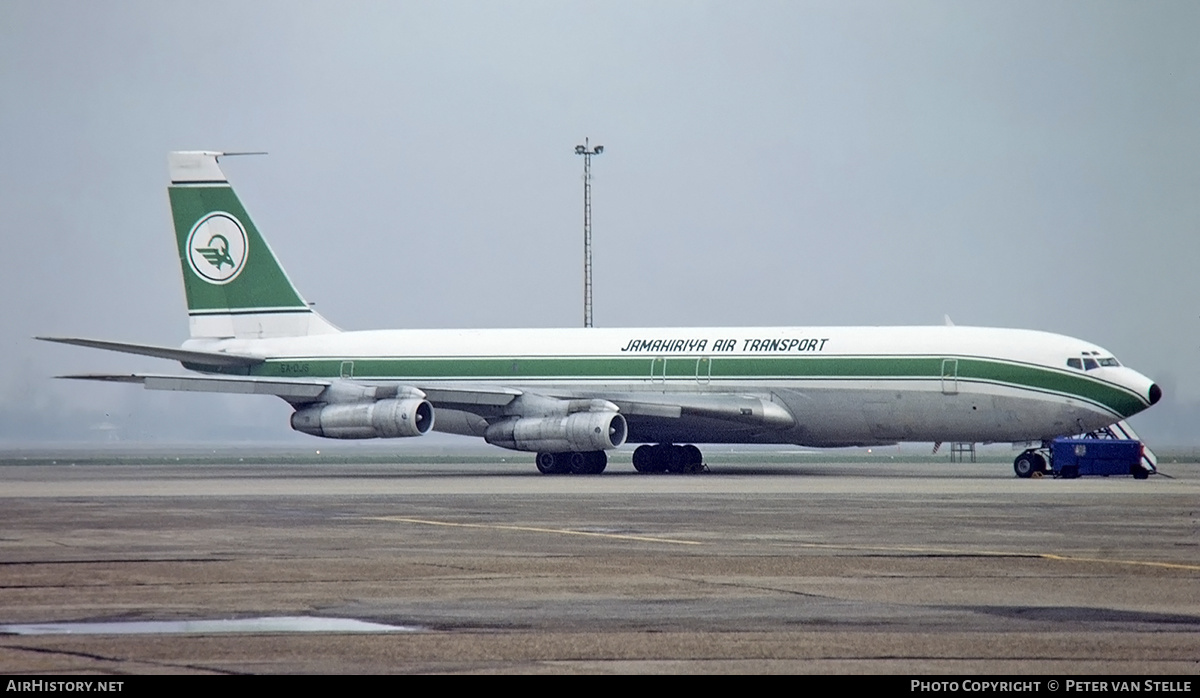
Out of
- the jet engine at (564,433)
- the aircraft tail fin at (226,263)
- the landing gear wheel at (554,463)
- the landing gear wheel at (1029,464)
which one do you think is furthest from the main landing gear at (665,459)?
the aircraft tail fin at (226,263)

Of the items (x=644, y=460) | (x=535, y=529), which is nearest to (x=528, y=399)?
(x=644, y=460)

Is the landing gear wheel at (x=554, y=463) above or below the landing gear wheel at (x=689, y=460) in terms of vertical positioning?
above

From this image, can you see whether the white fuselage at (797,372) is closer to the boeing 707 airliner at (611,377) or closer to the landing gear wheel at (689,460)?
the boeing 707 airliner at (611,377)

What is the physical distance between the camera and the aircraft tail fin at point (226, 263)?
5069 centimetres

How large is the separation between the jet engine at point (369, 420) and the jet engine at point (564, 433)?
83.0 inches

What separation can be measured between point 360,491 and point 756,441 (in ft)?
47.3

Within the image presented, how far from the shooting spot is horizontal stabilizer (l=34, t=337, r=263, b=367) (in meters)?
42.3

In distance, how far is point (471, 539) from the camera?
66.0 ft

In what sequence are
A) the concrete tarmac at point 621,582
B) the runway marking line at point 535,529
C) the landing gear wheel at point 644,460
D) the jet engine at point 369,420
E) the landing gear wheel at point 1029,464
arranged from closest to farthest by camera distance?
the concrete tarmac at point 621,582 < the runway marking line at point 535,529 < the jet engine at point 369,420 < the landing gear wheel at point 1029,464 < the landing gear wheel at point 644,460

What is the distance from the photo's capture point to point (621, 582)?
15.0 m

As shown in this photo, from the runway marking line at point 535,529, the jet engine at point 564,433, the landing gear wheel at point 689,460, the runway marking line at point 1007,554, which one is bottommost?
the landing gear wheel at point 689,460

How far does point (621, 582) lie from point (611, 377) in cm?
3076

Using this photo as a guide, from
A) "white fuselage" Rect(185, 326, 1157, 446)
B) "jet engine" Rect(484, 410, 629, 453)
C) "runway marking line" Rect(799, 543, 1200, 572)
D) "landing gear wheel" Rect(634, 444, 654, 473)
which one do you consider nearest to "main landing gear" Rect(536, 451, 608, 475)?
"white fuselage" Rect(185, 326, 1157, 446)

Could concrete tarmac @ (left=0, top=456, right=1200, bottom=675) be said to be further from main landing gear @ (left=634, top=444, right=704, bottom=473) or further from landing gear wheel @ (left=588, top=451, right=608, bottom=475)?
main landing gear @ (left=634, top=444, right=704, bottom=473)
